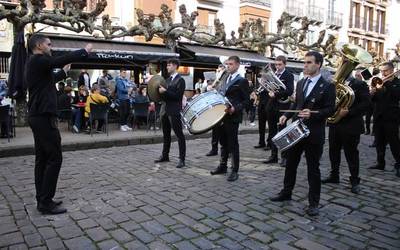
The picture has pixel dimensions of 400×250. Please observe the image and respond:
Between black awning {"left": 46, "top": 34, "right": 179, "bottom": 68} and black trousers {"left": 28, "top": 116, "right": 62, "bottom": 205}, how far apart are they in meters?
7.75

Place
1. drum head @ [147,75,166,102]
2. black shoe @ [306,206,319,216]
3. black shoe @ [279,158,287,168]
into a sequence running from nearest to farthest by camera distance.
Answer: black shoe @ [306,206,319,216] → drum head @ [147,75,166,102] → black shoe @ [279,158,287,168]

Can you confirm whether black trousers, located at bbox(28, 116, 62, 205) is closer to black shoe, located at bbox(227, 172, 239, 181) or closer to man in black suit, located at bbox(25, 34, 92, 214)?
man in black suit, located at bbox(25, 34, 92, 214)

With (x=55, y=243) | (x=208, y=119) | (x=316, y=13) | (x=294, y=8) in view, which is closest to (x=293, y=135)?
(x=208, y=119)

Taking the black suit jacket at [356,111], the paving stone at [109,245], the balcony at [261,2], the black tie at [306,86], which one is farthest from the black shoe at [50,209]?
the balcony at [261,2]

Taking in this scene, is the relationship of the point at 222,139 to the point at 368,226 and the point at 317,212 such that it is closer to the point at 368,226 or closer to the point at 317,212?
the point at 317,212

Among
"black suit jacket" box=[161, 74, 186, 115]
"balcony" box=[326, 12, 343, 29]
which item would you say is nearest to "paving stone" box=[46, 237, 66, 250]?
"black suit jacket" box=[161, 74, 186, 115]

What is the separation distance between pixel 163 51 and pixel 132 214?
10.7 meters

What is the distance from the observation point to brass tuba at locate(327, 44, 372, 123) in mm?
5523

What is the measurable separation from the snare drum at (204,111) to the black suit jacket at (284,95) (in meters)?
1.83

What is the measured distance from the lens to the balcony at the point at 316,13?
34969mm

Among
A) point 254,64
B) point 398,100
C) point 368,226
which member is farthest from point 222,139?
point 254,64

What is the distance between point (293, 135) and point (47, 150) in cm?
284

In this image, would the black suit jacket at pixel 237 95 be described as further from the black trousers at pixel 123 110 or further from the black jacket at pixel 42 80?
the black trousers at pixel 123 110

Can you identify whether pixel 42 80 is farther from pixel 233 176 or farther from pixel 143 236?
pixel 233 176
